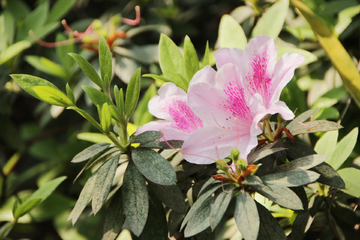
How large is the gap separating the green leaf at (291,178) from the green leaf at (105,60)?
1.26 ft

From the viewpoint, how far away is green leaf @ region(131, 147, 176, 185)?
57 centimetres

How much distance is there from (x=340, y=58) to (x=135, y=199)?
48cm

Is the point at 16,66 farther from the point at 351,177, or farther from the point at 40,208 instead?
the point at 351,177

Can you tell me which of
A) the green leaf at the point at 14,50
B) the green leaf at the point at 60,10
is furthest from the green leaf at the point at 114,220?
the green leaf at the point at 60,10

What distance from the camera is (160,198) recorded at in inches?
25.7

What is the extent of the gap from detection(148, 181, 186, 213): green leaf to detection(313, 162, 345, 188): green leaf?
27 centimetres

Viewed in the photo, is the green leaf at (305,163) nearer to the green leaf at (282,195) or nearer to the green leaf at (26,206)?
the green leaf at (282,195)

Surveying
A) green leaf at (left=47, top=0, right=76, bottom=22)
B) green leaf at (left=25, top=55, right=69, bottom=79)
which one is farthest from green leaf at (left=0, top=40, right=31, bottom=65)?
green leaf at (left=47, top=0, right=76, bottom=22)

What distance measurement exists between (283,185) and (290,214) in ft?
1.24

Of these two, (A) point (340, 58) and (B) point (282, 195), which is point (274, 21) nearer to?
→ (A) point (340, 58)

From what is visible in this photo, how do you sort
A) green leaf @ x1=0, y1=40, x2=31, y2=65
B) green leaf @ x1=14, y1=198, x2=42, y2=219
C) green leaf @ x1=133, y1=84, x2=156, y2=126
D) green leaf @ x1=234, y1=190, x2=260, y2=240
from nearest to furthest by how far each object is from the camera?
green leaf @ x1=234, y1=190, x2=260, y2=240 → green leaf @ x1=14, y1=198, x2=42, y2=219 → green leaf @ x1=133, y1=84, x2=156, y2=126 → green leaf @ x1=0, y1=40, x2=31, y2=65

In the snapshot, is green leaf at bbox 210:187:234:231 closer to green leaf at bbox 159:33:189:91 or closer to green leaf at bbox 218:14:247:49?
green leaf at bbox 159:33:189:91

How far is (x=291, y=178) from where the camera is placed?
1.73 feet

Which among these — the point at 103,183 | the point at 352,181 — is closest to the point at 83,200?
the point at 103,183
